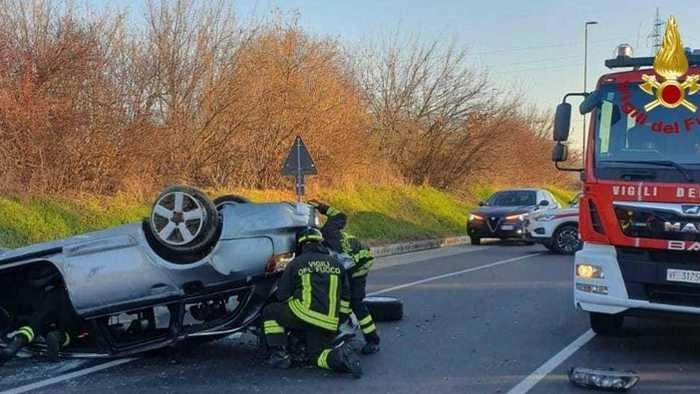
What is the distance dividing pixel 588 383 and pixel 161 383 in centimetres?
327

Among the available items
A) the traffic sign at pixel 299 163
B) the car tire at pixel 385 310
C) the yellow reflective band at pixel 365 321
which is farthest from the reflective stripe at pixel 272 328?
the traffic sign at pixel 299 163

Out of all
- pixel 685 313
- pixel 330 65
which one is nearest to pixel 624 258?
pixel 685 313

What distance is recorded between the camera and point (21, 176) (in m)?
14.8

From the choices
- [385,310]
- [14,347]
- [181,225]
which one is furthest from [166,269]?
[385,310]

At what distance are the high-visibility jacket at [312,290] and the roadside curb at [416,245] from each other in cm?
1221

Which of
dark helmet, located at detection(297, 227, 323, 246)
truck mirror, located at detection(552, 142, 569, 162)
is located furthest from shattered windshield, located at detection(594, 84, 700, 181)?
dark helmet, located at detection(297, 227, 323, 246)

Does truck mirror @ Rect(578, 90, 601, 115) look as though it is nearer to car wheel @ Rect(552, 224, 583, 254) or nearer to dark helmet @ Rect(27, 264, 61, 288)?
dark helmet @ Rect(27, 264, 61, 288)

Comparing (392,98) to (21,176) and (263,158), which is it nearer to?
(263,158)

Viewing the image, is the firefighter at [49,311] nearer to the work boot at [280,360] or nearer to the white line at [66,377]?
the white line at [66,377]

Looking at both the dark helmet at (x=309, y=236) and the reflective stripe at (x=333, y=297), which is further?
the dark helmet at (x=309, y=236)

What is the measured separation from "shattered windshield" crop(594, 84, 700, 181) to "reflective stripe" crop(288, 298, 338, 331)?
276 centimetres

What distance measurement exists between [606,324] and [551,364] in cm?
141

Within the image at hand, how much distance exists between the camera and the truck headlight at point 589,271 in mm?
6719

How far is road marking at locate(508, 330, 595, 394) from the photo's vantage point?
585 cm
